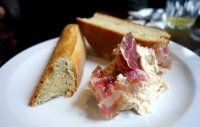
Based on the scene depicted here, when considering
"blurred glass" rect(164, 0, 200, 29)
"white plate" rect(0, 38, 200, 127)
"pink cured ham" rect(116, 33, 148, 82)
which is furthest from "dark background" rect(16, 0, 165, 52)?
"pink cured ham" rect(116, 33, 148, 82)

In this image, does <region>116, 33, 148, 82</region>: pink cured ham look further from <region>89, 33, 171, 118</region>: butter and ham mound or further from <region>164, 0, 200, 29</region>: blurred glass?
<region>164, 0, 200, 29</region>: blurred glass

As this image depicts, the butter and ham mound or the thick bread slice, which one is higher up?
the butter and ham mound

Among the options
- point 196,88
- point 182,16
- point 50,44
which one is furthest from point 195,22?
point 50,44

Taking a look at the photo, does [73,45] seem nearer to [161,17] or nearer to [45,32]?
[161,17]

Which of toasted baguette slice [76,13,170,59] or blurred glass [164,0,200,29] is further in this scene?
blurred glass [164,0,200,29]

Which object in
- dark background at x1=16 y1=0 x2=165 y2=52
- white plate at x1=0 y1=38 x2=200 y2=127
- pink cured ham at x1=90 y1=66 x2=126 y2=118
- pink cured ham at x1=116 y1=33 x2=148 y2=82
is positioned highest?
pink cured ham at x1=116 y1=33 x2=148 y2=82

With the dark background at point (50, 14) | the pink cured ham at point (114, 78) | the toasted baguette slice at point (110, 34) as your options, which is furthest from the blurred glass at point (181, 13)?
the pink cured ham at point (114, 78)

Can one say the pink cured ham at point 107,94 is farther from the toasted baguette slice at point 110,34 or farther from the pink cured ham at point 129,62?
the toasted baguette slice at point 110,34
